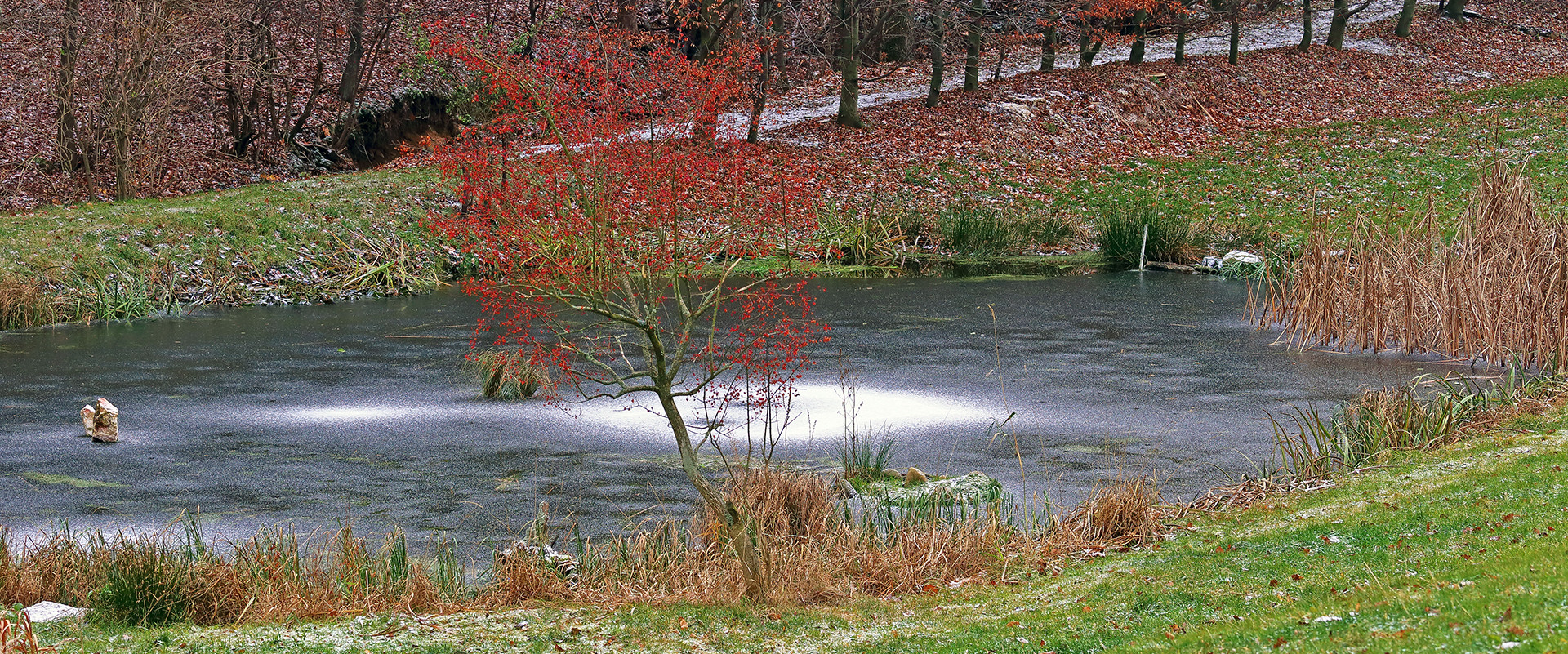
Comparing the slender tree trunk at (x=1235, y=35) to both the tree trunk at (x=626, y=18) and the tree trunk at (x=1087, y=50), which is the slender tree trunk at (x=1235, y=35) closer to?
the tree trunk at (x=1087, y=50)

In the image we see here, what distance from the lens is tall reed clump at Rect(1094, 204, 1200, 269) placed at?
67.3ft

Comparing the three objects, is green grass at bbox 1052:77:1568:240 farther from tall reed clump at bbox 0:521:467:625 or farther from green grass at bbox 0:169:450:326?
tall reed clump at bbox 0:521:467:625

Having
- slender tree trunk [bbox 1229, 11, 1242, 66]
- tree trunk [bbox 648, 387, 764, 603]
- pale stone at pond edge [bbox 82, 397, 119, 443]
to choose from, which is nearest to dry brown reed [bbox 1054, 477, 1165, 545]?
tree trunk [bbox 648, 387, 764, 603]

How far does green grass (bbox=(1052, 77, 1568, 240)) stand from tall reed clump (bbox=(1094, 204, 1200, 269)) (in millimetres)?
780

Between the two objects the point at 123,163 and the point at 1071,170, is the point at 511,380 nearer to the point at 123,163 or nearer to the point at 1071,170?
the point at 123,163

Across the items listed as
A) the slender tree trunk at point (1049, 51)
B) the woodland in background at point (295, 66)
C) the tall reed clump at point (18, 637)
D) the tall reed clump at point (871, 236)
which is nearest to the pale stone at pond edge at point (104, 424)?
the tall reed clump at point (18, 637)

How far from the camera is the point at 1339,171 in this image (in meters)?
25.5

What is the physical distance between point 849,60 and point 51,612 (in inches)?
865

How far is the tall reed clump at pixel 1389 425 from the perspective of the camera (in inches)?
312

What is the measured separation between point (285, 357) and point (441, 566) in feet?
26.7

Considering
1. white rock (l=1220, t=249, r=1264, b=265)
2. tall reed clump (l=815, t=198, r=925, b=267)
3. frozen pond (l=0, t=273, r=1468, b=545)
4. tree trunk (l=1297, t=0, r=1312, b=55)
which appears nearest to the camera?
frozen pond (l=0, t=273, r=1468, b=545)

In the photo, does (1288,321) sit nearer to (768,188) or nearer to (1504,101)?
(768,188)

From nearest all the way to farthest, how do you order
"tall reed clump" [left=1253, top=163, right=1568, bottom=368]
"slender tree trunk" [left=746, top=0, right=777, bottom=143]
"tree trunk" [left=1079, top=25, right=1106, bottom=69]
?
"tall reed clump" [left=1253, top=163, right=1568, bottom=368] → "slender tree trunk" [left=746, top=0, right=777, bottom=143] → "tree trunk" [left=1079, top=25, right=1106, bottom=69]

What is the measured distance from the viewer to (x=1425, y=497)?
21.4 ft
